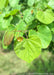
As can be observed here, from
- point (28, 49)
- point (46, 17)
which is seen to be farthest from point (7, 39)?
point (46, 17)

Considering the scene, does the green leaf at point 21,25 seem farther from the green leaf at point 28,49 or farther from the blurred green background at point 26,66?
the blurred green background at point 26,66

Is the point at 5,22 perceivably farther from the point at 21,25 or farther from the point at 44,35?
the point at 44,35

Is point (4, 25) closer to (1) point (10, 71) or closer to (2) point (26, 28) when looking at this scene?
(2) point (26, 28)

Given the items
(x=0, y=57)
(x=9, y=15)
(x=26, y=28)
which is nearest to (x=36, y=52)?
Answer: (x=26, y=28)

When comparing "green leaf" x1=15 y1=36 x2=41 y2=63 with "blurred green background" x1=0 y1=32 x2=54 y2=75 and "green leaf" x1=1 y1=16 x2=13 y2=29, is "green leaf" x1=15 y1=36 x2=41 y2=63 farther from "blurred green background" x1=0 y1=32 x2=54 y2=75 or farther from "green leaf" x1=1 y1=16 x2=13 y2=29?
"blurred green background" x1=0 y1=32 x2=54 y2=75

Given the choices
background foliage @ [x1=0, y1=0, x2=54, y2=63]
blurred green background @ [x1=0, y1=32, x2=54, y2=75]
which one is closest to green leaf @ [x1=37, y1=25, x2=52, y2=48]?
background foliage @ [x1=0, y1=0, x2=54, y2=63]

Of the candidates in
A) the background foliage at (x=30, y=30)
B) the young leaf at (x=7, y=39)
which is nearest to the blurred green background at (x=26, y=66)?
the background foliage at (x=30, y=30)
